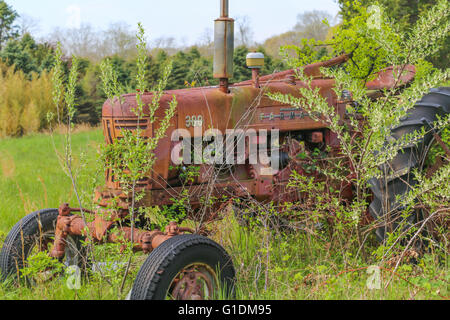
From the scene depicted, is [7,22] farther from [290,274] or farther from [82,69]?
[290,274]

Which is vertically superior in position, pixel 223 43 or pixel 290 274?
pixel 223 43

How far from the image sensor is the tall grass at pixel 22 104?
14.0 m

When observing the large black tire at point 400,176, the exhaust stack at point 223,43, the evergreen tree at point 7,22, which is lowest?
the large black tire at point 400,176

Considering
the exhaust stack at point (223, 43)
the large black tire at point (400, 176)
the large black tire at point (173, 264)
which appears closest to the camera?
the large black tire at point (173, 264)

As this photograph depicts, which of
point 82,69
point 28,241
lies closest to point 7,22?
point 82,69

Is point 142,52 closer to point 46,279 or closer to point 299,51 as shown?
point 46,279

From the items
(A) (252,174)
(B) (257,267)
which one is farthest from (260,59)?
(B) (257,267)

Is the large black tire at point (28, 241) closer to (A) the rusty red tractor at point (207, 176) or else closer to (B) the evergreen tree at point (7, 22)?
(A) the rusty red tractor at point (207, 176)

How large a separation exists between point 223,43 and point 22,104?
12.5 meters

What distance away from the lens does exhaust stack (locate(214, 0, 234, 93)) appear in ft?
12.1

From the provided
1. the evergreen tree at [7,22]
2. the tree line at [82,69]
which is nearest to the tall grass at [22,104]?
the tree line at [82,69]

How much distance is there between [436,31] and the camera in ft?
10.7

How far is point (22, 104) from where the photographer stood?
1476 cm
